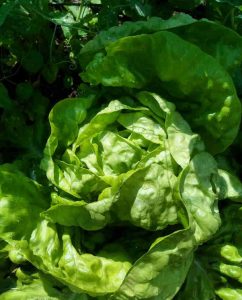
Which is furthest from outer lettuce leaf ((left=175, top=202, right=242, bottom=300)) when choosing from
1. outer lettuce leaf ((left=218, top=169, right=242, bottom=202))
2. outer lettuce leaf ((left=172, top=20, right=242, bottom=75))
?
outer lettuce leaf ((left=172, top=20, right=242, bottom=75))

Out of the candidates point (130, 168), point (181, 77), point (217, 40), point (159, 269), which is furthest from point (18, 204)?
point (217, 40)

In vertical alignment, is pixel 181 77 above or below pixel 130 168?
above

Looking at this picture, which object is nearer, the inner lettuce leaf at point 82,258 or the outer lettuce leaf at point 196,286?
the inner lettuce leaf at point 82,258

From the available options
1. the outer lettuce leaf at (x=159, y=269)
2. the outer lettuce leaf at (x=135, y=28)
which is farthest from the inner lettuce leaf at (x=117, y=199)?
the outer lettuce leaf at (x=135, y=28)

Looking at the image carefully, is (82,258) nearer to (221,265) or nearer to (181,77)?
(221,265)

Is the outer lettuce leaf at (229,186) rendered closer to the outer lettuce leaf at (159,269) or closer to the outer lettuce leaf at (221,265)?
the outer lettuce leaf at (221,265)

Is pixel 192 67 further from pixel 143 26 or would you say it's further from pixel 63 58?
pixel 63 58

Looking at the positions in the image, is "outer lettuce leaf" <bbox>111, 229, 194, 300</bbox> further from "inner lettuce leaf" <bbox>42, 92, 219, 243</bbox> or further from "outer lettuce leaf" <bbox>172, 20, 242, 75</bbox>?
"outer lettuce leaf" <bbox>172, 20, 242, 75</bbox>

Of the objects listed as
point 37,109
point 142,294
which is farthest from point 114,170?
point 37,109
